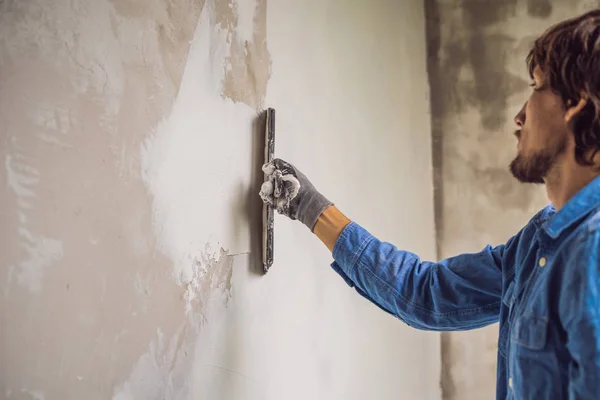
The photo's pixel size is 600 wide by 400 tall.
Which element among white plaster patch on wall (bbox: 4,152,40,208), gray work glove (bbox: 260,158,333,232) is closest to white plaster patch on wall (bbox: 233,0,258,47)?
gray work glove (bbox: 260,158,333,232)

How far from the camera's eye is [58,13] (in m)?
0.69

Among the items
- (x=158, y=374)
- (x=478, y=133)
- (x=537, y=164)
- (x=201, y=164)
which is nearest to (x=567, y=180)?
Result: (x=537, y=164)

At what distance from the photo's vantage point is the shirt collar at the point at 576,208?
2.54 ft

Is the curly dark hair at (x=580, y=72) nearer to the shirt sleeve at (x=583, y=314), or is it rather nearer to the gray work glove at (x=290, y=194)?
the shirt sleeve at (x=583, y=314)

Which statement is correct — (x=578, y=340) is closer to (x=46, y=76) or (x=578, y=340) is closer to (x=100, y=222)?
(x=100, y=222)

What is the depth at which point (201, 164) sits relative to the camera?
95cm

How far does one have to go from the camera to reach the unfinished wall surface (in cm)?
214

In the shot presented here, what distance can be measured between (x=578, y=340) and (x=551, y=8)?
6.33 ft

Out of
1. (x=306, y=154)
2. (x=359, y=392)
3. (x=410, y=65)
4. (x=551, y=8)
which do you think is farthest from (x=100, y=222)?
(x=551, y=8)

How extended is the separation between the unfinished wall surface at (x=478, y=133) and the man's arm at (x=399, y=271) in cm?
113

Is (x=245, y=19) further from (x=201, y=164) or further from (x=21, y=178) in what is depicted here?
(x=21, y=178)

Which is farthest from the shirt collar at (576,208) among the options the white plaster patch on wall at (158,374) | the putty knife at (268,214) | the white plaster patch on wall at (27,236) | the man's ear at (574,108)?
the white plaster patch on wall at (27,236)

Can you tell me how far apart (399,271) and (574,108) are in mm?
469

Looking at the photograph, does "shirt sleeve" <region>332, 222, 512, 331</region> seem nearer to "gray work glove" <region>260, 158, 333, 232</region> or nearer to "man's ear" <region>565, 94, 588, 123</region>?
"gray work glove" <region>260, 158, 333, 232</region>
